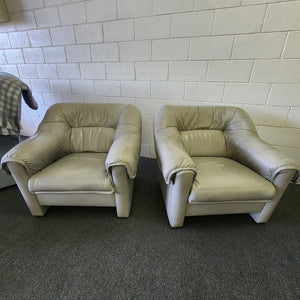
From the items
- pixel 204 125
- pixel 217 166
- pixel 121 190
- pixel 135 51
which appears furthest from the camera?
pixel 135 51

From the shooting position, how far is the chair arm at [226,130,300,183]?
106 cm

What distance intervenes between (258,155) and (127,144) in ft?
3.28

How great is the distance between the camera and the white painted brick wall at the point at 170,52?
1390 millimetres

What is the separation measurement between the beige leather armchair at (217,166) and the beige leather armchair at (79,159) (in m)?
0.29

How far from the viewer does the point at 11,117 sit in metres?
1.47

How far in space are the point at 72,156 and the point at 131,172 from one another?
720 millimetres

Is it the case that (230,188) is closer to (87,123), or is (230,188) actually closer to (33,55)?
(87,123)

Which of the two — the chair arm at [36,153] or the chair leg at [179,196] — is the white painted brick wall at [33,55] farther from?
the chair leg at [179,196]

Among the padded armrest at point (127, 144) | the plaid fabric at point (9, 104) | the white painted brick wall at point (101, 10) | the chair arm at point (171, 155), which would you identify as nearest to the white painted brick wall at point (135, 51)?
the white painted brick wall at point (101, 10)

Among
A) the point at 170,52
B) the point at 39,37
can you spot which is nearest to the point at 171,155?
the point at 170,52

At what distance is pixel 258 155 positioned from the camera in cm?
120

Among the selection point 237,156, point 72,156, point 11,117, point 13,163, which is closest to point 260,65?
point 237,156

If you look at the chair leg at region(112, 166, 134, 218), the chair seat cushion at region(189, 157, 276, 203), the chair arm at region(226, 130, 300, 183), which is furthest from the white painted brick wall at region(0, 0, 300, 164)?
the chair leg at region(112, 166, 134, 218)

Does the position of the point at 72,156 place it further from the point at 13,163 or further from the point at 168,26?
the point at 168,26
